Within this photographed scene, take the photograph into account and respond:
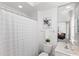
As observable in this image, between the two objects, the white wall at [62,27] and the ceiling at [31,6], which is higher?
the ceiling at [31,6]

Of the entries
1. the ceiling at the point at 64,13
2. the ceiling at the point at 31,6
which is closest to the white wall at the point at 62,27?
the ceiling at the point at 64,13

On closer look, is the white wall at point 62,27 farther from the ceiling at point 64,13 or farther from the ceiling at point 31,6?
the ceiling at point 31,6

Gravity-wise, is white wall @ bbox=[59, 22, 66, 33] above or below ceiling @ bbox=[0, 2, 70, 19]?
below

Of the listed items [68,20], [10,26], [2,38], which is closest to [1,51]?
[2,38]

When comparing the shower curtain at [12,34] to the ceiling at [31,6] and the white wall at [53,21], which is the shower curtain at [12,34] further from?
the white wall at [53,21]

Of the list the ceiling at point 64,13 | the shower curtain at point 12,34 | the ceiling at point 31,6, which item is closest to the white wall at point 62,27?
the ceiling at point 64,13

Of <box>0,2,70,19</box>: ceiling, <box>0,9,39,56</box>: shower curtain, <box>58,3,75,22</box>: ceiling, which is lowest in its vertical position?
<box>0,9,39,56</box>: shower curtain

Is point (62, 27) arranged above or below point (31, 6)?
below

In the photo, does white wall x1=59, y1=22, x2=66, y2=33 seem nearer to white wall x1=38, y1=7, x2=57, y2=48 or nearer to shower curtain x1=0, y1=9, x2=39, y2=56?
white wall x1=38, y1=7, x2=57, y2=48

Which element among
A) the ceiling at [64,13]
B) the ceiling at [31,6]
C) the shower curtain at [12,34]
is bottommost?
the shower curtain at [12,34]

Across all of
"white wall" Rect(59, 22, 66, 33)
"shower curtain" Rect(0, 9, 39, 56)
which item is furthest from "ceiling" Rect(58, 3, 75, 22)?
"shower curtain" Rect(0, 9, 39, 56)

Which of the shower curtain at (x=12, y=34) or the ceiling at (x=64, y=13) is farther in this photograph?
the ceiling at (x=64, y=13)

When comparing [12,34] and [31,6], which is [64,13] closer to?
[31,6]

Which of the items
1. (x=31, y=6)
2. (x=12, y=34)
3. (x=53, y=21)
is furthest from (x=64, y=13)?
(x=12, y=34)
